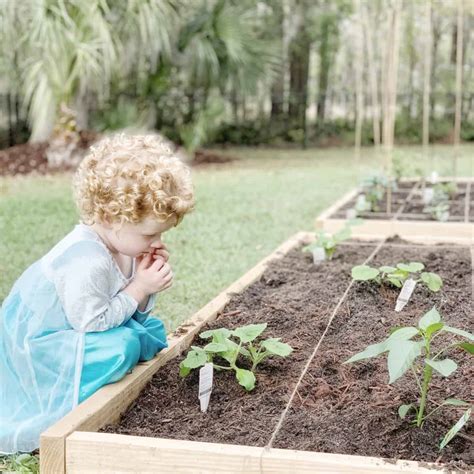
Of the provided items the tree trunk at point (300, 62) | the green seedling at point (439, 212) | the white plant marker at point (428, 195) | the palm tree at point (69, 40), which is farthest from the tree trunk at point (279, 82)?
the green seedling at point (439, 212)

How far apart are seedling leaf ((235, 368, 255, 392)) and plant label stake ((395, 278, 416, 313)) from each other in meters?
1.00

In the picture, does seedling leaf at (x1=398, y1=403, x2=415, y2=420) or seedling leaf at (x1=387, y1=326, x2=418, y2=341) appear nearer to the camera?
seedling leaf at (x1=387, y1=326, x2=418, y2=341)

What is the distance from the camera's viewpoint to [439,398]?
2246 mm

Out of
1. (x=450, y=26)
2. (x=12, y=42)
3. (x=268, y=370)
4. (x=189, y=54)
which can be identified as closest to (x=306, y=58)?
(x=450, y=26)

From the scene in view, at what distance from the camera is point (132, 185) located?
2.28 metres

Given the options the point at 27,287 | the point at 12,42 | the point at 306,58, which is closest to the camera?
the point at 27,287

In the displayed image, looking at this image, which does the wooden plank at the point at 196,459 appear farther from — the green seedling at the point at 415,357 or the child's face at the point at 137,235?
the child's face at the point at 137,235

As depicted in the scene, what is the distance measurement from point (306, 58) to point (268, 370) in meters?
14.3

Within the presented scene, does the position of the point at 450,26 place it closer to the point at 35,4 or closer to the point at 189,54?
the point at 189,54

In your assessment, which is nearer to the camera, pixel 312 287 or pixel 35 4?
pixel 312 287

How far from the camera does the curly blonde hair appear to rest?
2.27 metres

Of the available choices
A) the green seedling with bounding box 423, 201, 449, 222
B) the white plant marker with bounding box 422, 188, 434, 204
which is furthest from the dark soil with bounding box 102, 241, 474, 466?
the white plant marker with bounding box 422, 188, 434, 204

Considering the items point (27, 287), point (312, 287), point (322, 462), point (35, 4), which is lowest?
point (312, 287)

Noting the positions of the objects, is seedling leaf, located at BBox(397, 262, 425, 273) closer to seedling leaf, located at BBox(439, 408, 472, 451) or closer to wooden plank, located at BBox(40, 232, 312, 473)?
wooden plank, located at BBox(40, 232, 312, 473)
